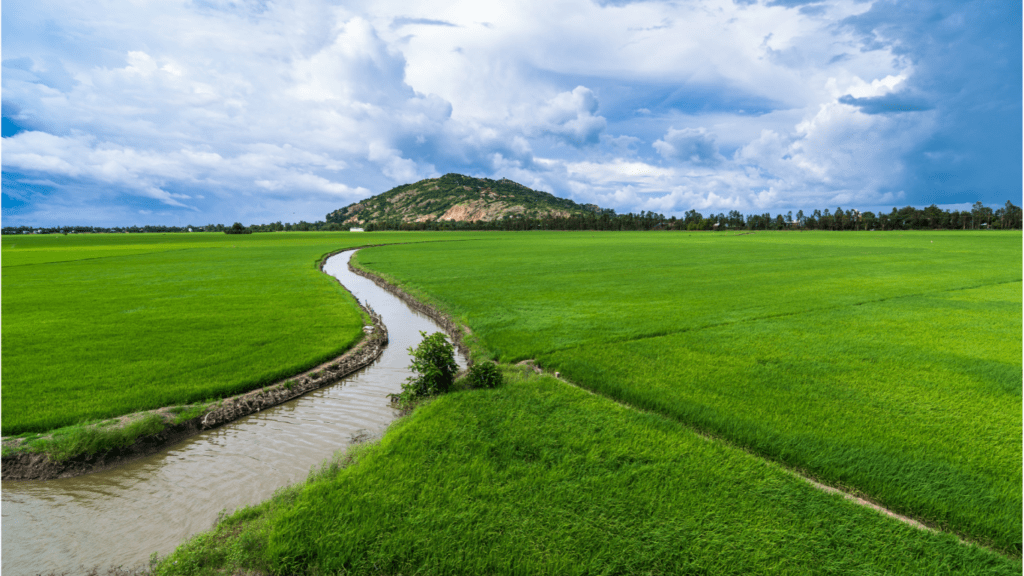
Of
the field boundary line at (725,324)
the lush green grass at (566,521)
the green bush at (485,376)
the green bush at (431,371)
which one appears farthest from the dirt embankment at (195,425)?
the field boundary line at (725,324)

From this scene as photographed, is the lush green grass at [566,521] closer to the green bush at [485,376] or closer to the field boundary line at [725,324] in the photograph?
the green bush at [485,376]

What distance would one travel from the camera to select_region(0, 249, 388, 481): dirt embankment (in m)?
8.56

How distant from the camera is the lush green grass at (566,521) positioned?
5.78 m

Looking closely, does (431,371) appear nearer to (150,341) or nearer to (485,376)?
(485,376)

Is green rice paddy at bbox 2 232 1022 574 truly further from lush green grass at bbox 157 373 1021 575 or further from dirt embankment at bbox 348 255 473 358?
dirt embankment at bbox 348 255 473 358

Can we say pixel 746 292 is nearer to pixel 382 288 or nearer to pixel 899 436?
pixel 899 436

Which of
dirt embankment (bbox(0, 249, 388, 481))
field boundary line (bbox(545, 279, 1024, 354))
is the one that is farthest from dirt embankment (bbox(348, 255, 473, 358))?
field boundary line (bbox(545, 279, 1024, 354))

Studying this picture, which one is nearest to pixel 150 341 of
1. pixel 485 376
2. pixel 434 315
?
pixel 434 315

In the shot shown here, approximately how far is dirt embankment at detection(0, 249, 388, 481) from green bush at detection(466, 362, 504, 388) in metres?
4.76

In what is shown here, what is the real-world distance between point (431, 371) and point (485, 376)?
142cm

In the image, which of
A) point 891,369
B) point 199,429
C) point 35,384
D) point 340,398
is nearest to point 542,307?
point 340,398

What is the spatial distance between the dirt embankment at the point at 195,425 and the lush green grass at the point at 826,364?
16.4 ft

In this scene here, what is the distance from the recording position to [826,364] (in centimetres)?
1269

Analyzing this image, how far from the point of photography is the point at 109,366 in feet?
43.5
